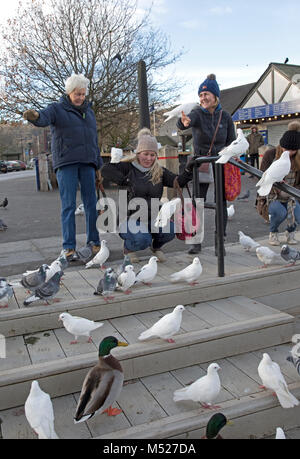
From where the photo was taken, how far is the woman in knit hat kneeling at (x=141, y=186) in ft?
15.1

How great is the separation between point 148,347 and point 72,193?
2440mm

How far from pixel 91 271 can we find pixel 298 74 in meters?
21.5

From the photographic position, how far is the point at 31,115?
14.0 feet

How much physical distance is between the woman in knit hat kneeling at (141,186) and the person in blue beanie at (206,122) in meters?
0.48

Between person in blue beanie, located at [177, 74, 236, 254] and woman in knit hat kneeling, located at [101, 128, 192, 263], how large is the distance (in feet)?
1.57

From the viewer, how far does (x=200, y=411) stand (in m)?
2.55

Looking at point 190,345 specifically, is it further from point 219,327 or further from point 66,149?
point 66,149

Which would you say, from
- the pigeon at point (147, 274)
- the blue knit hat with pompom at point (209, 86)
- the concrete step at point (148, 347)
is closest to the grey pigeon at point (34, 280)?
the concrete step at point (148, 347)

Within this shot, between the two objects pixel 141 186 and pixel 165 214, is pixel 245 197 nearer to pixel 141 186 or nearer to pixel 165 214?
pixel 141 186

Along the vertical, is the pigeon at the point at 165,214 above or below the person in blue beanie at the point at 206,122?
below

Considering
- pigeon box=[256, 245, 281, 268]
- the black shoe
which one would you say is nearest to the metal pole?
the black shoe

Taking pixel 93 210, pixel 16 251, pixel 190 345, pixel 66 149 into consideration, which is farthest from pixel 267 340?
pixel 16 251

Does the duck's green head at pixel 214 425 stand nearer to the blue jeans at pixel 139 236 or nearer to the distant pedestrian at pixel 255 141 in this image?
the blue jeans at pixel 139 236

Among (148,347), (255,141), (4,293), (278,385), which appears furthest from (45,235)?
(255,141)
